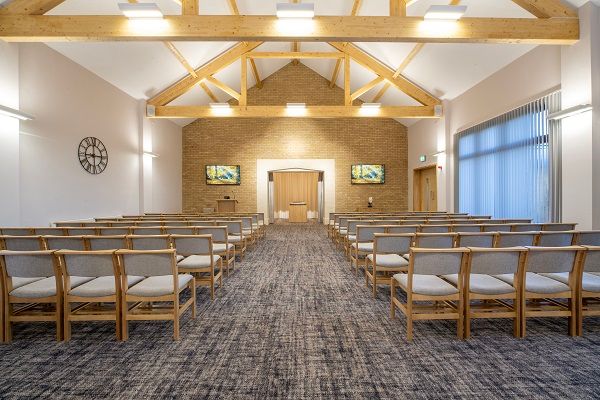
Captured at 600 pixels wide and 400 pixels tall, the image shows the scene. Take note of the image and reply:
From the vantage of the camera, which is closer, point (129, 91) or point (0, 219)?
point (0, 219)

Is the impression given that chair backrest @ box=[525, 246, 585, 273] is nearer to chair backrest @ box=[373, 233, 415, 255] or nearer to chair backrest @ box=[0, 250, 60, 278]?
chair backrest @ box=[373, 233, 415, 255]

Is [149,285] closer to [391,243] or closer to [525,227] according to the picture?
[391,243]

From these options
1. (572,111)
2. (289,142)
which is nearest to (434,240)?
(572,111)

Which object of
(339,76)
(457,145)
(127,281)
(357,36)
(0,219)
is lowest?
(127,281)

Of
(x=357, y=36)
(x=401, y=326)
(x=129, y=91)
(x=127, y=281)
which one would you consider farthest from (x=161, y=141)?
(x=401, y=326)

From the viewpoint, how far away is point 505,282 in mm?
2709

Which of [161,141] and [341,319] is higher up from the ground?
[161,141]

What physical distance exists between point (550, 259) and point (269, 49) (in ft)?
33.4

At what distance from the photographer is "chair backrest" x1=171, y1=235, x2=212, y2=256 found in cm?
349

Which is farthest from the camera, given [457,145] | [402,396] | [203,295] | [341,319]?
[457,145]

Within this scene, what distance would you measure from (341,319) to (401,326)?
528 mm

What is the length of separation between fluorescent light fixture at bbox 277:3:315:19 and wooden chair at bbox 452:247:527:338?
3770mm

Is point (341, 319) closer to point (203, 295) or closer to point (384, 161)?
point (203, 295)

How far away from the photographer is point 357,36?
4.86m
